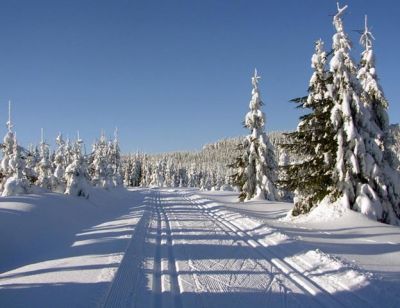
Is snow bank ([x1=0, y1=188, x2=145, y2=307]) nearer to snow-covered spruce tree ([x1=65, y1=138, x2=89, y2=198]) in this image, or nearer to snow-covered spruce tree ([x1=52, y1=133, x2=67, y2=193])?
snow-covered spruce tree ([x1=65, y1=138, x2=89, y2=198])

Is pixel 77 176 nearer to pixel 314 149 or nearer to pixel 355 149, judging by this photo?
pixel 314 149

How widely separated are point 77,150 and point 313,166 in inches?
904

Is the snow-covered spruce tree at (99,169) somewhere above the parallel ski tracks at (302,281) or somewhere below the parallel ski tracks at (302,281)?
above

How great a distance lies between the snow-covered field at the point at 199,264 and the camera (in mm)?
7918

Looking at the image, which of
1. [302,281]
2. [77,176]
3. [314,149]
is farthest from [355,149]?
[77,176]

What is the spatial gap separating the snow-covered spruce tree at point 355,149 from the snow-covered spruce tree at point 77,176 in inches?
835

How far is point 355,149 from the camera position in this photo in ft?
65.0

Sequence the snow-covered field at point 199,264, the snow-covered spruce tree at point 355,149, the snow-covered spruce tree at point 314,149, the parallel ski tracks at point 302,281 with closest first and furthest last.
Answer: the parallel ski tracks at point 302,281
the snow-covered field at point 199,264
the snow-covered spruce tree at point 355,149
the snow-covered spruce tree at point 314,149

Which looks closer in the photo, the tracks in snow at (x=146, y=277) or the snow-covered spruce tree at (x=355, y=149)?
the tracks in snow at (x=146, y=277)

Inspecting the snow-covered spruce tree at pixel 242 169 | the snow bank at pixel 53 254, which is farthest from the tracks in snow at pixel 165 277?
the snow-covered spruce tree at pixel 242 169

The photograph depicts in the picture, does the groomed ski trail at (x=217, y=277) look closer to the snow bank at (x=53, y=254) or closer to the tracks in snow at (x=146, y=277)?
the tracks in snow at (x=146, y=277)

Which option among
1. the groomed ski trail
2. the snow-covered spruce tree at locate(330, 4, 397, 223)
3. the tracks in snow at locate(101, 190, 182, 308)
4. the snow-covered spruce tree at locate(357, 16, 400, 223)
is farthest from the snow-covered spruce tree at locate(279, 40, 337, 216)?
the tracks in snow at locate(101, 190, 182, 308)

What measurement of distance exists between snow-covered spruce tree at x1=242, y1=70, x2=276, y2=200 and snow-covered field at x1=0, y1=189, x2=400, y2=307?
60.5 ft

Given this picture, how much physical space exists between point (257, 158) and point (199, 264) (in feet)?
92.7
